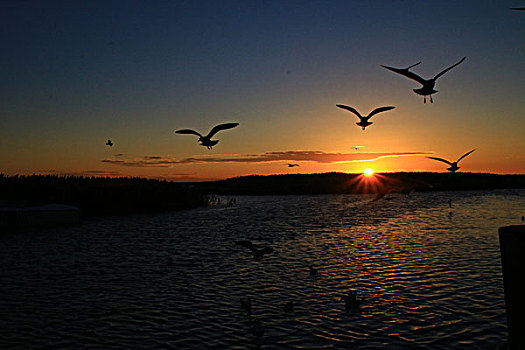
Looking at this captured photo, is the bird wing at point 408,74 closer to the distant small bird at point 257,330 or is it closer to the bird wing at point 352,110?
the bird wing at point 352,110

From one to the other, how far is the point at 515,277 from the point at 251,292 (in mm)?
9958

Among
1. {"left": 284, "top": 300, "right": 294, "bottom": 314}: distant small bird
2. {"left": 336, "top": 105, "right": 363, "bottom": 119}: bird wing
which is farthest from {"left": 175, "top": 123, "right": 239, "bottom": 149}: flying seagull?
{"left": 284, "top": 300, "right": 294, "bottom": 314}: distant small bird

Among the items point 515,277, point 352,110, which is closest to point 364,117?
point 352,110

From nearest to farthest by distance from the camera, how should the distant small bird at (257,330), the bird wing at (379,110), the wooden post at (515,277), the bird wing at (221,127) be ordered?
the wooden post at (515,277), the distant small bird at (257,330), the bird wing at (221,127), the bird wing at (379,110)

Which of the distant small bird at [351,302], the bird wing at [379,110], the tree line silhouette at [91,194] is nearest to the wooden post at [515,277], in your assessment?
the distant small bird at [351,302]

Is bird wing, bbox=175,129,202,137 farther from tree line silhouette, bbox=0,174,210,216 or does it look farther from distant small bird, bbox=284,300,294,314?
tree line silhouette, bbox=0,174,210,216

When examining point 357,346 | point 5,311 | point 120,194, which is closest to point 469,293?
point 357,346

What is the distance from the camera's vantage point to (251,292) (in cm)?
1268

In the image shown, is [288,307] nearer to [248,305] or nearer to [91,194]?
[248,305]

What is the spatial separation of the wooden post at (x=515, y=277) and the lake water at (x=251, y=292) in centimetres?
561

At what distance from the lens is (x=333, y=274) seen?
14820mm

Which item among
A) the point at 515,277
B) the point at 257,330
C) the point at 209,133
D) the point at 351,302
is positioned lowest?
the point at 257,330

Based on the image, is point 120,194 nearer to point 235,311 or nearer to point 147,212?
point 147,212

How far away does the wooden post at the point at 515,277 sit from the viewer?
3.19 meters
